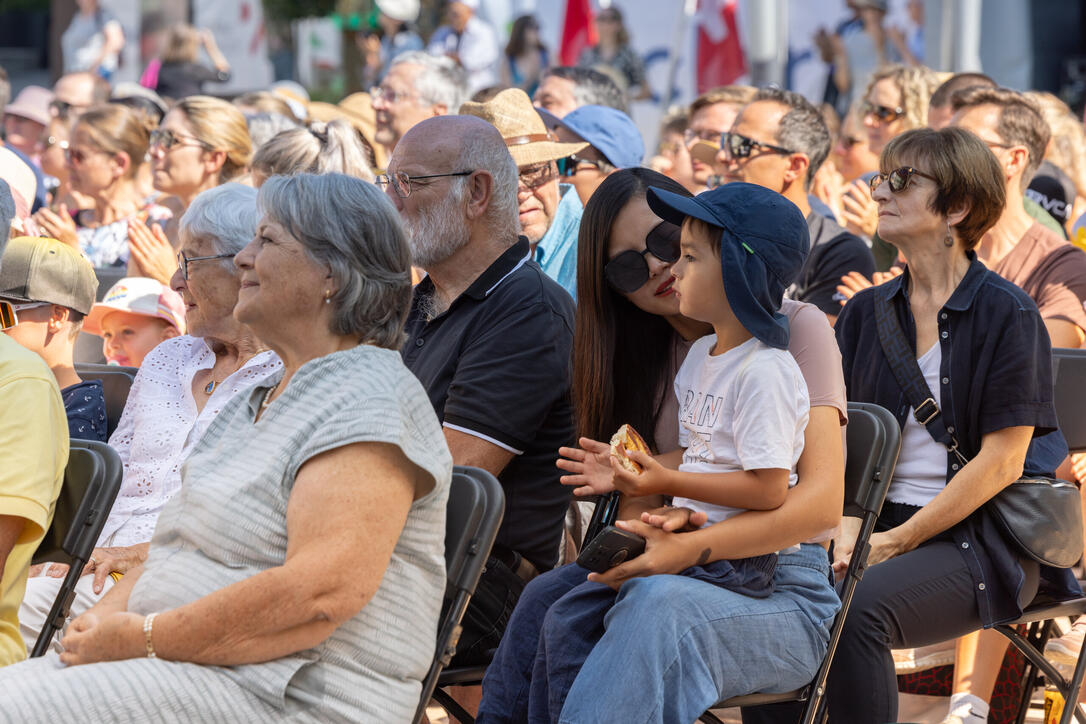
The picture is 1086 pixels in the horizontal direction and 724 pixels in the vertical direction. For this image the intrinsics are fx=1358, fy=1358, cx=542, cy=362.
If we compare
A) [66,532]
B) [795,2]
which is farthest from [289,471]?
[795,2]

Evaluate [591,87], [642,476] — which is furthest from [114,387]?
[591,87]

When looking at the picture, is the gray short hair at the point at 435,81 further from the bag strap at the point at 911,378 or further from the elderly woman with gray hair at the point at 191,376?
the bag strap at the point at 911,378

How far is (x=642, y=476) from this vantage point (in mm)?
2701

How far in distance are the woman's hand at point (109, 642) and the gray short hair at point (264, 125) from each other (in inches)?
188

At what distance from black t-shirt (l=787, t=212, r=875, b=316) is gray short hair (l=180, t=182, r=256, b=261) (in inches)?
90.0

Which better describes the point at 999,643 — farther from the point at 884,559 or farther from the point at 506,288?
the point at 506,288

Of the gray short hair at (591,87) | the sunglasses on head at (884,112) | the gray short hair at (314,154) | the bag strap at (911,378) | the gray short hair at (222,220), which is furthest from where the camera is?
the gray short hair at (591,87)

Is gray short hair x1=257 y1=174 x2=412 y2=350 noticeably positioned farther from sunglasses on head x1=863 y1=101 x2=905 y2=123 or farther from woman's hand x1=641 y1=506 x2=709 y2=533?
sunglasses on head x1=863 y1=101 x2=905 y2=123

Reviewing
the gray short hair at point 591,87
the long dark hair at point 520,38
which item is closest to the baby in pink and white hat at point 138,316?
the gray short hair at point 591,87

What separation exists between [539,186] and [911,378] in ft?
6.42

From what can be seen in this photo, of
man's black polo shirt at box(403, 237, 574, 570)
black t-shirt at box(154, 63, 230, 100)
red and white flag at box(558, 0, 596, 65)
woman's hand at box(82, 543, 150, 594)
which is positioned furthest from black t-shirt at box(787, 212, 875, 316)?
black t-shirt at box(154, 63, 230, 100)

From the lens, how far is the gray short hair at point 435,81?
700 cm

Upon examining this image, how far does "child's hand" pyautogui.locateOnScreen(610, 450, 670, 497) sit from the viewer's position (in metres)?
2.69

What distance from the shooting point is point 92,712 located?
228cm
